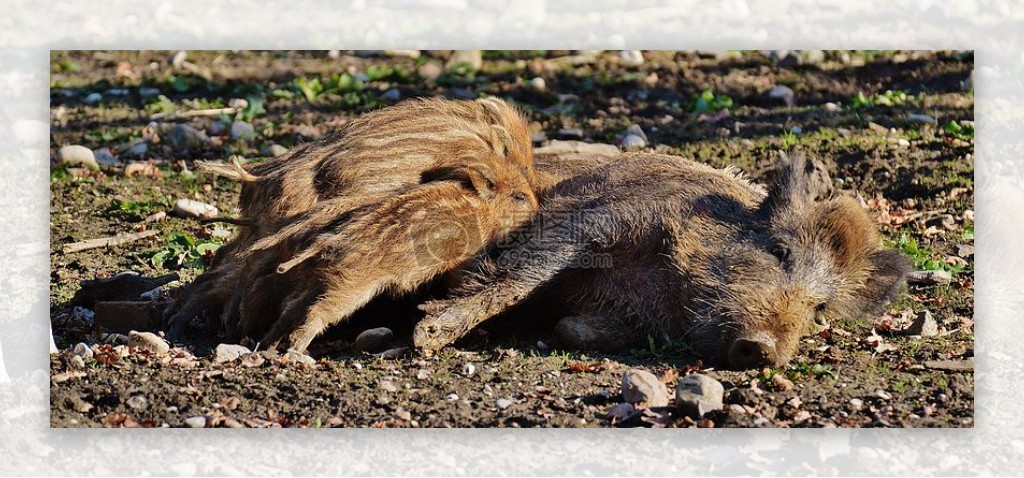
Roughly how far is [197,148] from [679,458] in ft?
12.7

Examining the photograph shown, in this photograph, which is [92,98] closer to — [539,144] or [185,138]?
[185,138]

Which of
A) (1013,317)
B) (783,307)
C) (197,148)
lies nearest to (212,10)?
(197,148)

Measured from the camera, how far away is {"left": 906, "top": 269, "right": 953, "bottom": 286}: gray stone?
5.97 metres

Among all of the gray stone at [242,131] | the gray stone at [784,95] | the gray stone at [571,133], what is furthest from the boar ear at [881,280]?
the gray stone at [242,131]

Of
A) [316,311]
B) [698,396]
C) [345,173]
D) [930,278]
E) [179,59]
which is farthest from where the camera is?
[179,59]

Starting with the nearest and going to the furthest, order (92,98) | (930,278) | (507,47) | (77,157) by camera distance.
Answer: (507,47), (930,278), (77,157), (92,98)

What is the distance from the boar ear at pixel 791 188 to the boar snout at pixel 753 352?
23.8 inches

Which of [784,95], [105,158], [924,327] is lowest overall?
[924,327]

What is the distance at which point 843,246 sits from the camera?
5438mm

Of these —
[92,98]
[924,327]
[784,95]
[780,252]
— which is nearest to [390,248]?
[780,252]

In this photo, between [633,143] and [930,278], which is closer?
[930,278]

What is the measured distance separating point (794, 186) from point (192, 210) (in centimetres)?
305

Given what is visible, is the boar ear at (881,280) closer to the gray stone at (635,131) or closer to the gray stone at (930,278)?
the gray stone at (930,278)

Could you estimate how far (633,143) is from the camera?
24.0ft
